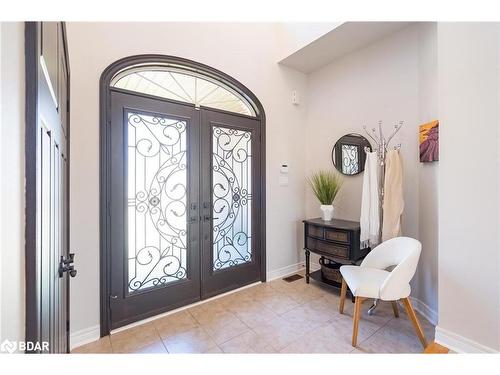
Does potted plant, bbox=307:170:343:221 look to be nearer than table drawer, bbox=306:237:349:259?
No

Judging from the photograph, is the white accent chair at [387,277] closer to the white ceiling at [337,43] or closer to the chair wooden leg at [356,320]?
the chair wooden leg at [356,320]

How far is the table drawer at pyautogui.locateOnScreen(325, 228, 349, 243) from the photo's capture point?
8.08 feet

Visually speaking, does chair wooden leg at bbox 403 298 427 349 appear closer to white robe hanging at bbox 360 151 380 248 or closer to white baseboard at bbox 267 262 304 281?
white robe hanging at bbox 360 151 380 248

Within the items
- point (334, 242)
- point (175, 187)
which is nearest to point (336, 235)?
point (334, 242)

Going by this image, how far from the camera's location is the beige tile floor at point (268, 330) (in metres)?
1.77

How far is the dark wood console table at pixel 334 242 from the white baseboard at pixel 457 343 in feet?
2.76

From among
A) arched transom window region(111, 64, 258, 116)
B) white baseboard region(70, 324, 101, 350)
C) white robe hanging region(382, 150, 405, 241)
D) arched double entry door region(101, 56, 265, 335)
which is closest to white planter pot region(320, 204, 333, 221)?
white robe hanging region(382, 150, 405, 241)

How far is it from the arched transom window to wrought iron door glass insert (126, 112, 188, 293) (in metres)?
0.30

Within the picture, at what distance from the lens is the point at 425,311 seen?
7.16 feet

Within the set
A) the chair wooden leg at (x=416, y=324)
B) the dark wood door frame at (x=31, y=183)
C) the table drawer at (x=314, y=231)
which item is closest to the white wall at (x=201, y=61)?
the table drawer at (x=314, y=231)

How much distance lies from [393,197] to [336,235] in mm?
716
